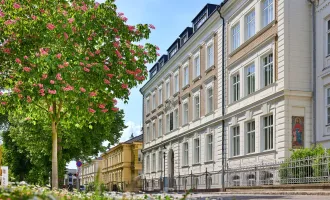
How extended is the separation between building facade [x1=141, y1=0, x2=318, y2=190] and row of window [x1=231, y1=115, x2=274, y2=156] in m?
0.05

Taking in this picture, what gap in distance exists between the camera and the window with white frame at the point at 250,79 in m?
24.7

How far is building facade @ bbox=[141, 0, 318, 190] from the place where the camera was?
2133cm

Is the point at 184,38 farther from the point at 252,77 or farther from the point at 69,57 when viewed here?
the point at 69,57

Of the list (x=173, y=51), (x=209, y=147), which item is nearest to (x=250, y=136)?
(x=209, y=147)

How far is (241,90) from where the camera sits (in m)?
26.0

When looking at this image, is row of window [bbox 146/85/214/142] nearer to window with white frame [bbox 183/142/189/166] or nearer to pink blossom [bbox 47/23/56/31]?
window with white frame [bbox 183/142/189/166]

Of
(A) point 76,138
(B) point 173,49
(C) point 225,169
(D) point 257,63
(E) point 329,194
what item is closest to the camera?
(E) point 329,194

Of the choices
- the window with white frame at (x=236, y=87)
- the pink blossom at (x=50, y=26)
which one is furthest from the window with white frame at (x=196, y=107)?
the pink blossom at (x=50, y=26)

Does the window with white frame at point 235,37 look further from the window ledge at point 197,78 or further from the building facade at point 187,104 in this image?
the window ledge at point 197,78

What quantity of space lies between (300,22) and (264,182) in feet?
24.9

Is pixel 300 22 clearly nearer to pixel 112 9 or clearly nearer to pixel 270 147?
pixel 270 147

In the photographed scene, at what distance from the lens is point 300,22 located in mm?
21750

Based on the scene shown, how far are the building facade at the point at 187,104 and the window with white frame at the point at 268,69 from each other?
20.8 ft

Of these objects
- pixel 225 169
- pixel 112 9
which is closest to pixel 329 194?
pixel 112 9
